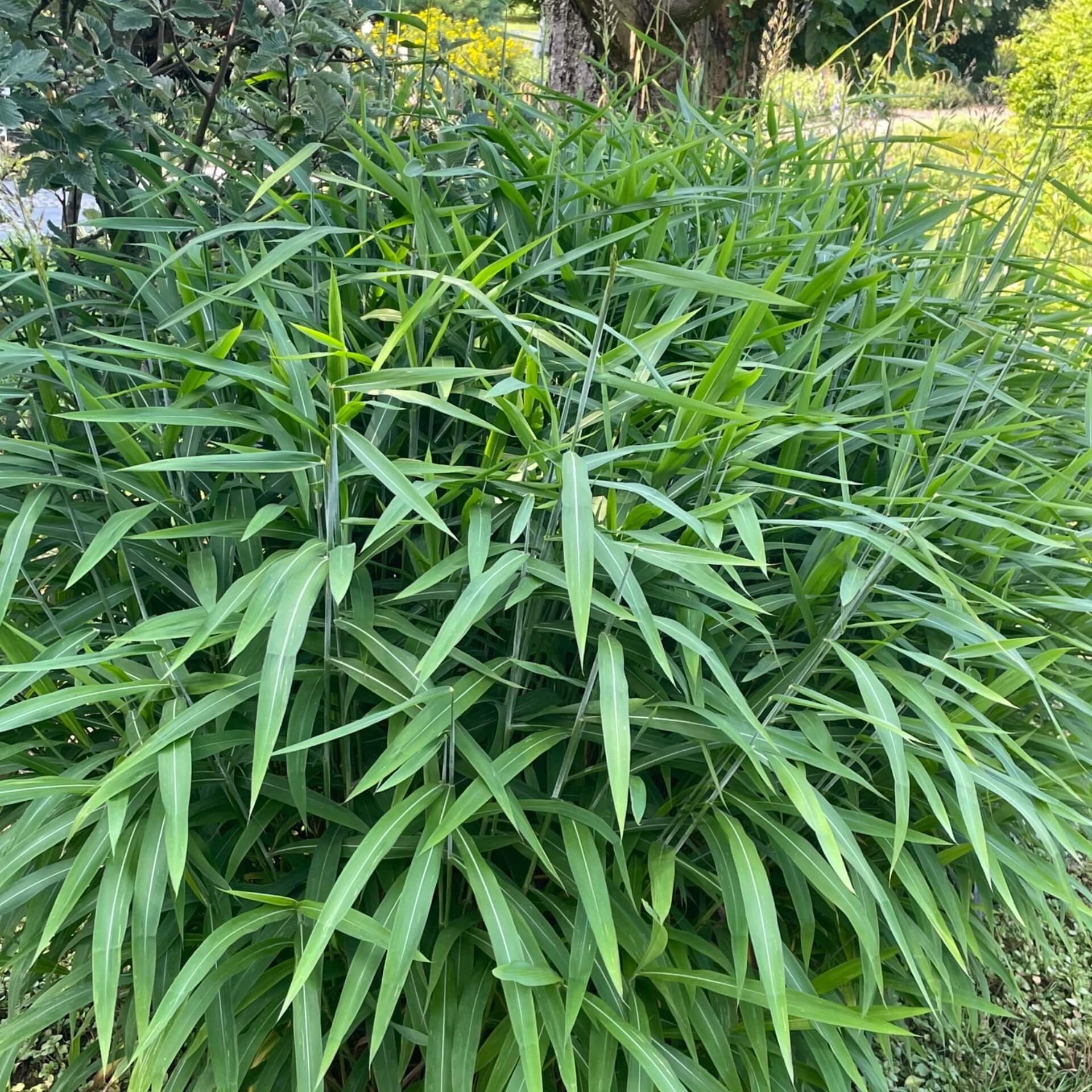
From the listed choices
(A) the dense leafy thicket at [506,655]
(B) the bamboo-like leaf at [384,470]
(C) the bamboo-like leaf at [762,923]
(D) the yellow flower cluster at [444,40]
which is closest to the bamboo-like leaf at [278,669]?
(A) the dense leafy thicket at [506,655]

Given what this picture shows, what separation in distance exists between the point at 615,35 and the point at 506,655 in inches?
104

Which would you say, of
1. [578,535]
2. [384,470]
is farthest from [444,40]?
[578,535]

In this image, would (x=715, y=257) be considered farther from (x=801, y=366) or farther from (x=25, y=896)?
(x=25, y=896)

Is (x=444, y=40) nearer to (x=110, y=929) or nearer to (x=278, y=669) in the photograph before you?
(x=278, y=669)

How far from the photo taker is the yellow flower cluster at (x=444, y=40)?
1.69 metres

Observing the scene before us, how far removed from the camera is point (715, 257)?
1.43m

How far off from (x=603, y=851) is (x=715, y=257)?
3.04 ft

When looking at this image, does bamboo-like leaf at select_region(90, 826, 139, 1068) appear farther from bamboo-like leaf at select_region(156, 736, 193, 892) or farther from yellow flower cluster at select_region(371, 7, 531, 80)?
yellow flower cluster at select_region(371, 7, 531, 80)

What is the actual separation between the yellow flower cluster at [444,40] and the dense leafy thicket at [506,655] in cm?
36

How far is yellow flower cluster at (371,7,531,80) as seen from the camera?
1.69m

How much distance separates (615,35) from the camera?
300 cm

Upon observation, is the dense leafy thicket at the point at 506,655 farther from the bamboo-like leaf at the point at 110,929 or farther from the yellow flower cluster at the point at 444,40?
the yellow flower cluster at the point at 444,40

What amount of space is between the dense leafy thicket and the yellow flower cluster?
1.19 ft

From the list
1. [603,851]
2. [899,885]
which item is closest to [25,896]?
[603,851]
